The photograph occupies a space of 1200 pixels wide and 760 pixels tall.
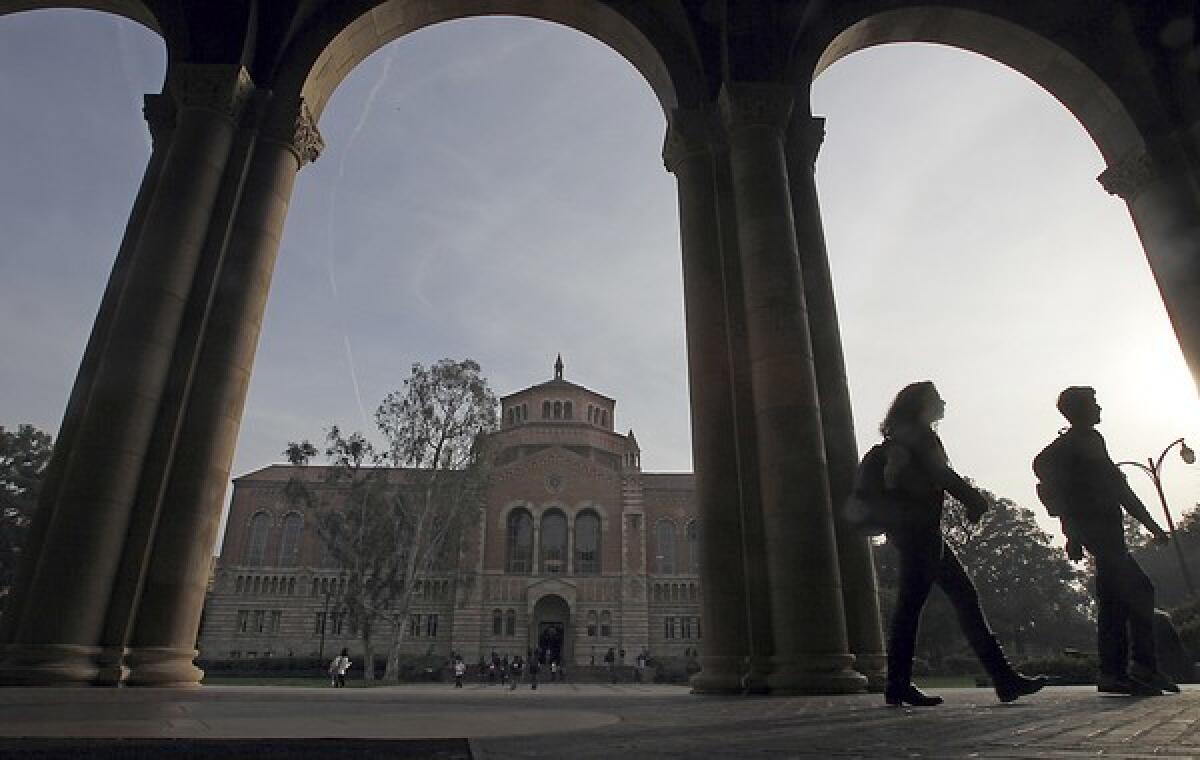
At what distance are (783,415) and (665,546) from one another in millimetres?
48666

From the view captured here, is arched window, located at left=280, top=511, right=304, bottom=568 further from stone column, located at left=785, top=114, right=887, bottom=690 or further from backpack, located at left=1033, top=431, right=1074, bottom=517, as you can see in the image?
backpack, located at left=1033, top=431, right=1074, bottom=517

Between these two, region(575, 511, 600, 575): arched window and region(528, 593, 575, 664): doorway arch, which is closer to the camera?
region(528, 593, 575, 664): doorway arch

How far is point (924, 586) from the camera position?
455 centimetres

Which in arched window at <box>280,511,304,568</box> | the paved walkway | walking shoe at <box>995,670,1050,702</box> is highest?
arched window at <box>280,511,304,568</box>

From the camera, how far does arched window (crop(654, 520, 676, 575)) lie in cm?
5338

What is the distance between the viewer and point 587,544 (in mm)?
53344

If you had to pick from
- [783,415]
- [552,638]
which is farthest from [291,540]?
[783,415]

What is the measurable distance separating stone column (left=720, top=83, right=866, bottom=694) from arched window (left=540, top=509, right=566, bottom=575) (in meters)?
46.9

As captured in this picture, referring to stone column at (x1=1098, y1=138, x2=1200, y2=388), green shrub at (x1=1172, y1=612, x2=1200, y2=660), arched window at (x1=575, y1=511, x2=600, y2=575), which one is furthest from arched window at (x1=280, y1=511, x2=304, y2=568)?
stone column at (x1=1098, y1=138, x2=1200, y2=388)

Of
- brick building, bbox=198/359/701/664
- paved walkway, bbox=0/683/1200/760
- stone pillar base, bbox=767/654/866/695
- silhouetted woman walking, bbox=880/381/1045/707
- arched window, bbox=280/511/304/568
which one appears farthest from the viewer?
arched window, bbox=280/511/304/568

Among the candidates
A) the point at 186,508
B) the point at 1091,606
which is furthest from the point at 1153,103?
the point at 1091,606

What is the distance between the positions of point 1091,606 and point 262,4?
282ft

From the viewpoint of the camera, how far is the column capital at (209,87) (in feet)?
29.1

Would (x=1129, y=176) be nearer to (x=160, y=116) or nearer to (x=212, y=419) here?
(x=212, y=419)
